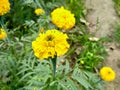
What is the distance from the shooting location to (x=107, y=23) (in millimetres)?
4391

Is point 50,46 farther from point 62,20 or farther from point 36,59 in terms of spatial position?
point 36,59

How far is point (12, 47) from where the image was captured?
317 cm

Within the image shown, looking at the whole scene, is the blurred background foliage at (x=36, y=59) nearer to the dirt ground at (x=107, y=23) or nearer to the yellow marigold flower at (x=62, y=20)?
the dirt ground at (x=107, y=23)

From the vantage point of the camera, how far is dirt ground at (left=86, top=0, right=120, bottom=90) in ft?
12.6

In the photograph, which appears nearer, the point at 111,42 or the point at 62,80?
the point at 62,80

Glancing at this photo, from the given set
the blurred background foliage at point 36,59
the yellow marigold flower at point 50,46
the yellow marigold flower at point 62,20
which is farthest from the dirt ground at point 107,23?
the yellow marigold flower at point 50,46

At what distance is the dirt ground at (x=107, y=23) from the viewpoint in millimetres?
3850

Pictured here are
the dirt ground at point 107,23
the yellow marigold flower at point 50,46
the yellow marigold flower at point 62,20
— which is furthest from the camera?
the dirt ground at point 107,23

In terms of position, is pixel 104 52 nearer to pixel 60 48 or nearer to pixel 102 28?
pixel 102 28

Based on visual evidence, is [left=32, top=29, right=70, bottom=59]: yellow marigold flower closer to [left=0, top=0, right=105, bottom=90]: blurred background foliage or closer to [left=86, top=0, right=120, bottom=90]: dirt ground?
[left=0, top=0, right=105, bottom=90]: blurred background foliage

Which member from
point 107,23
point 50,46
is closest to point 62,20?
point 50,46

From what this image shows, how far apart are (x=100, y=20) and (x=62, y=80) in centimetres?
205

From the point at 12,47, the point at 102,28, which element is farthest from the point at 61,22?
the point at 102,28

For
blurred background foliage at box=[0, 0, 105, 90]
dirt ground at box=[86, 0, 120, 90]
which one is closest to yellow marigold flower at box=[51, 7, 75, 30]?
blurred background foliage at box=[0, 0, 105, 90]
